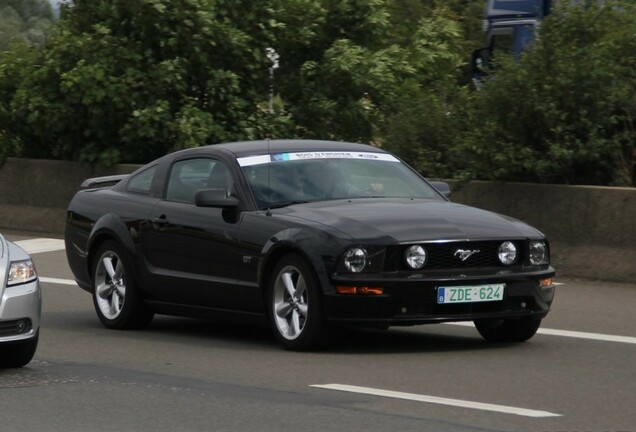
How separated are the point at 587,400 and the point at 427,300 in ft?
5.85

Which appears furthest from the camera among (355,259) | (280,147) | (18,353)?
(280,147)

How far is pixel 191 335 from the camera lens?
39.5ft

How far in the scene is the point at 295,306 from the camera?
10633mm

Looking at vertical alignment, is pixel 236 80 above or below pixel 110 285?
above

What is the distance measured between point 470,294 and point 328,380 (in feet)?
4.31

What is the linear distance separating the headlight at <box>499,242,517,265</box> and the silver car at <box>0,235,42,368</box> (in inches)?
116

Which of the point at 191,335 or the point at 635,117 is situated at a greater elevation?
the point at 635,117

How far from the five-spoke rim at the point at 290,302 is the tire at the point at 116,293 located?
5.80 ft

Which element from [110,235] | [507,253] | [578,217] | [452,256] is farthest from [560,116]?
[452,256]

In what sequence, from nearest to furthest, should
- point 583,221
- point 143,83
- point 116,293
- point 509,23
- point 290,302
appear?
point 290,302, point 116,293, point 583,221, point 143,83, point 509,23

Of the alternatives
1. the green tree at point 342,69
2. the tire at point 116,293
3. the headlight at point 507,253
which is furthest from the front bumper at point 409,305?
the green tree at point 342,69

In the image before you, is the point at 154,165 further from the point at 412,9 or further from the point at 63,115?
the point at 412,9

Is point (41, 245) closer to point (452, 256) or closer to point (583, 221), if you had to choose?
point (583, 221)

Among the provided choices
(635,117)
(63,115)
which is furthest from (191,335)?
(63,115)
